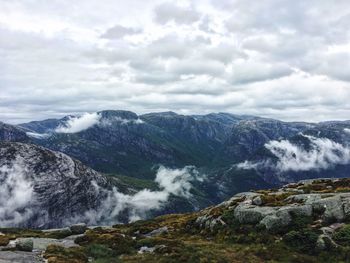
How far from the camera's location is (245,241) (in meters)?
47.5

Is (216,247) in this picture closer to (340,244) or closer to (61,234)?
(340,244)

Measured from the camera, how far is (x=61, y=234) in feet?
203

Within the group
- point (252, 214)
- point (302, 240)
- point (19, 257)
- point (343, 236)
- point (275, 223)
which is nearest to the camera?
point (19, 257)

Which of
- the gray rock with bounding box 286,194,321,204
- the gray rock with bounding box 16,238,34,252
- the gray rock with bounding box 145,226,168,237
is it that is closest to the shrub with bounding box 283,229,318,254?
the gray rock with bounding box 286,194,321,204

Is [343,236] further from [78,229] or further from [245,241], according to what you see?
[78,229]

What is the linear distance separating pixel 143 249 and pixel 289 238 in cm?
1572

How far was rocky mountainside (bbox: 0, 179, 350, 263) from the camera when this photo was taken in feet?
133

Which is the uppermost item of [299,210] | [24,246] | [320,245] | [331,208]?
[331,208]

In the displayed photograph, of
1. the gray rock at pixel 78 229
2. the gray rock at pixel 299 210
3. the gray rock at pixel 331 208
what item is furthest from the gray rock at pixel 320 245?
the gray rock at pixel 78 229

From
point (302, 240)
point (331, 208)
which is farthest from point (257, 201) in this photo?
point (302, 240)

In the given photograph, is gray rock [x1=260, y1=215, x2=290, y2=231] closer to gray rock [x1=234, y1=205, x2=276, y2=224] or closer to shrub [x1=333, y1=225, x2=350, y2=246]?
gray rock [x1=234, y1=205, x2=276, y2=224]

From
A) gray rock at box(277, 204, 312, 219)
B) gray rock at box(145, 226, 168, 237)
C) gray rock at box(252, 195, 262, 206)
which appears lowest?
gray rock at box(145, 226, 168, 237)

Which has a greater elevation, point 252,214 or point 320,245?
point 252,214

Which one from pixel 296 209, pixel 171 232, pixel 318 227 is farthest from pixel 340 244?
pixel 171 232
